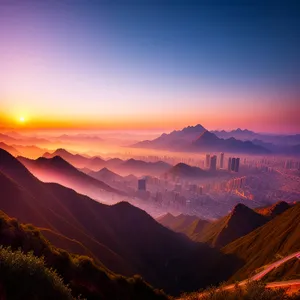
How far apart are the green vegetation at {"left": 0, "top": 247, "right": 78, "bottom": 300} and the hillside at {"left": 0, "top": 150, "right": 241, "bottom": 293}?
5782 cm

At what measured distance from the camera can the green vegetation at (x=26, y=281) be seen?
14242 mm

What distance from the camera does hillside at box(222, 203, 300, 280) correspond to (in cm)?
7731

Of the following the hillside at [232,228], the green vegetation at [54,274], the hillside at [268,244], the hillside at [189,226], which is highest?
the green vegetation at [54,274]

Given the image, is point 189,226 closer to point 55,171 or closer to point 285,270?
point 55,171

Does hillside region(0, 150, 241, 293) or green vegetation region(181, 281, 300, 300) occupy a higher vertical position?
green vegetation region(181, 281, 300, 300)

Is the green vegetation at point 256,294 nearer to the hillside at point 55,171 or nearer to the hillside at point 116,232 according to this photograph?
the hillside at point 116,232

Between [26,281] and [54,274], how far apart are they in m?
3.20

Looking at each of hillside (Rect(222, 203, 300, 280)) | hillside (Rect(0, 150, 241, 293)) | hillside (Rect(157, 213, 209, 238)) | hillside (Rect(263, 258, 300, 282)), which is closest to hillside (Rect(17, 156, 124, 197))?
hillside (Rect(0, 150, 241, 293))

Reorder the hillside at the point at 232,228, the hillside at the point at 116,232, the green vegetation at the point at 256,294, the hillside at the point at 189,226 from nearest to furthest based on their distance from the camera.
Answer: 1. the green vegetation at the point at 256,294
2. the hillside at the point at 116,232
3. the hillside at the point at 232,228
4. the hillside at the point at 189,226

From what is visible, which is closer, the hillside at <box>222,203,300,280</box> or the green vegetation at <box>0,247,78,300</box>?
the green vegetation at <box>0,247,78,300</box>

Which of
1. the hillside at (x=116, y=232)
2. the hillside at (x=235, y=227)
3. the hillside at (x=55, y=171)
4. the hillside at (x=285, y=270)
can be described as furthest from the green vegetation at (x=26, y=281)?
the hillside at (x=55, y=171)

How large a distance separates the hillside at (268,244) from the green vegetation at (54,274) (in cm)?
5197

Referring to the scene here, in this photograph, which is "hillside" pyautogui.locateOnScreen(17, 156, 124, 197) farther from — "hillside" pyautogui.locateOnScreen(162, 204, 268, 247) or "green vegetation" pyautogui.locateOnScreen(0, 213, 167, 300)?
"green vegetation" pyautogui.locateOnScreen(0, 213, 167, 300)

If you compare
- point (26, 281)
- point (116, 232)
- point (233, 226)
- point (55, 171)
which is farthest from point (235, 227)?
point (26, 281)
